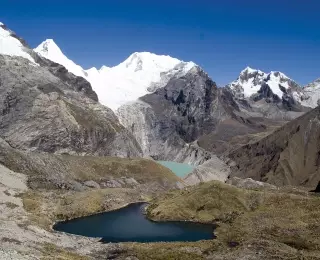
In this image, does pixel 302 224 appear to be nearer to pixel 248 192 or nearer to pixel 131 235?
pixel 248 192

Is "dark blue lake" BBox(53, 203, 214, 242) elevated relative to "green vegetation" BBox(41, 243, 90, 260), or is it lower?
elevated

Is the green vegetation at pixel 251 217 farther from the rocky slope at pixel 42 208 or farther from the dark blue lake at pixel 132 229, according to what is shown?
the rocky slope at pixel 42 208

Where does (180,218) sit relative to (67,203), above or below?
below

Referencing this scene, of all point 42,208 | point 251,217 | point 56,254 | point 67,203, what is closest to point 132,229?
point 42,208

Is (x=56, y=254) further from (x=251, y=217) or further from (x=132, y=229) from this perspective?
(x=251, y=217)

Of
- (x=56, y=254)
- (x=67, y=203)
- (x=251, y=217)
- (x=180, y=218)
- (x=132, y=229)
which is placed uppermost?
(x=67, y=203)

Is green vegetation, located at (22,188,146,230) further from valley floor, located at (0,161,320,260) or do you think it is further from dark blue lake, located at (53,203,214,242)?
dark blue lake, located at (53,203,214,242)

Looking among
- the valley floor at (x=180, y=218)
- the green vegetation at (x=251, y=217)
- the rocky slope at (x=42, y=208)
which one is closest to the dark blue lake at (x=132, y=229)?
the valley floor at (x=180, y=218)

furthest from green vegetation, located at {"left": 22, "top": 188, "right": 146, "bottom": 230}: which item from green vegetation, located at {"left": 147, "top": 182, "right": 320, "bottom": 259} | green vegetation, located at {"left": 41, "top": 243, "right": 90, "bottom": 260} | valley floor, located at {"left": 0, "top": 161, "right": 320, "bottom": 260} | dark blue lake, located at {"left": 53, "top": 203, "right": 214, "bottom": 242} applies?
green vegetation, located at {"left": 41, "top": 243, "right": 90, "bottom": 260}
